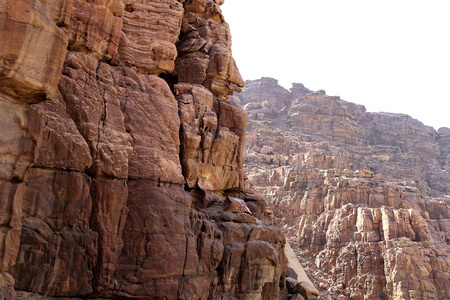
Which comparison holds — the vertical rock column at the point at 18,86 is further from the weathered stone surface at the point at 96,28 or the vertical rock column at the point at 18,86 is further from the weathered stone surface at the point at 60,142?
the weathered stone surface at the point at 96,28

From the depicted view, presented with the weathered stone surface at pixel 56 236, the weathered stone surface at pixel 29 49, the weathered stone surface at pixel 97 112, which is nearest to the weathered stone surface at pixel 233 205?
the weathered stone surface at pixel 97 112

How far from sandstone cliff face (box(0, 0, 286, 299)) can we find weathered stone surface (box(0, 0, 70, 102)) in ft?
0.09

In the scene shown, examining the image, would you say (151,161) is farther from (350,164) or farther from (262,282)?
(350,164)

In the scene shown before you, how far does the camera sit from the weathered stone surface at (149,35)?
17.9 metres

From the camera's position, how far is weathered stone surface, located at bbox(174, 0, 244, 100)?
22.7 metres

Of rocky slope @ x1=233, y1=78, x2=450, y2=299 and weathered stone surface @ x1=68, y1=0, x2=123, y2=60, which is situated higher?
weathered stone surface @ x1=68, y1=0, x2=123, y2=60

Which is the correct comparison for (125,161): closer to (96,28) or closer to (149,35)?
(96,28)

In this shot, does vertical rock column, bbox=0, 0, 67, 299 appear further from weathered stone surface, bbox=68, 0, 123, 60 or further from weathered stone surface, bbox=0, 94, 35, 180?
weathered stone surface, bbox=68, 0, 123, 60

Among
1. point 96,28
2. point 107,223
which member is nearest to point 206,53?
point 96,28

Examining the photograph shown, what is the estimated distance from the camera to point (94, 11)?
15711mm

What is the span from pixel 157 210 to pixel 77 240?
3124 millimetres

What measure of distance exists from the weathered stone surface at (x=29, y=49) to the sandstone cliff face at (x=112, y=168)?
0.03m

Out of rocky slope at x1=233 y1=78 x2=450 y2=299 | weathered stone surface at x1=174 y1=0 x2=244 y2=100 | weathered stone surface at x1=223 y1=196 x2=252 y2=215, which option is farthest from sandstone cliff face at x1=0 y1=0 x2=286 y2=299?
rocky slope at x1=233 y1=78 x2=450 y2=299

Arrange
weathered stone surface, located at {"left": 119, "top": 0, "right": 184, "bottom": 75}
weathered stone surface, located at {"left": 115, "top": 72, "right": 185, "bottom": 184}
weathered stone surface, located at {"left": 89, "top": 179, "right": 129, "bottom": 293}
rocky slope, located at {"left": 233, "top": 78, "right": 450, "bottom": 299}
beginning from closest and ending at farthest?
weathered stone surface, located at {"left": 89, "top": 179, "right": 129, "bottom": 293}
weathered stone surface, located at {"left": 115, "top": 72, "right": 185, "bottom": 184}
weathered stone surface, located at {"left": 119, "top": 0, "right": 184, "bottom": 75}
rocky slope, located at {"left": 233, "top": 78, "right": 450, "bottom": 299}
